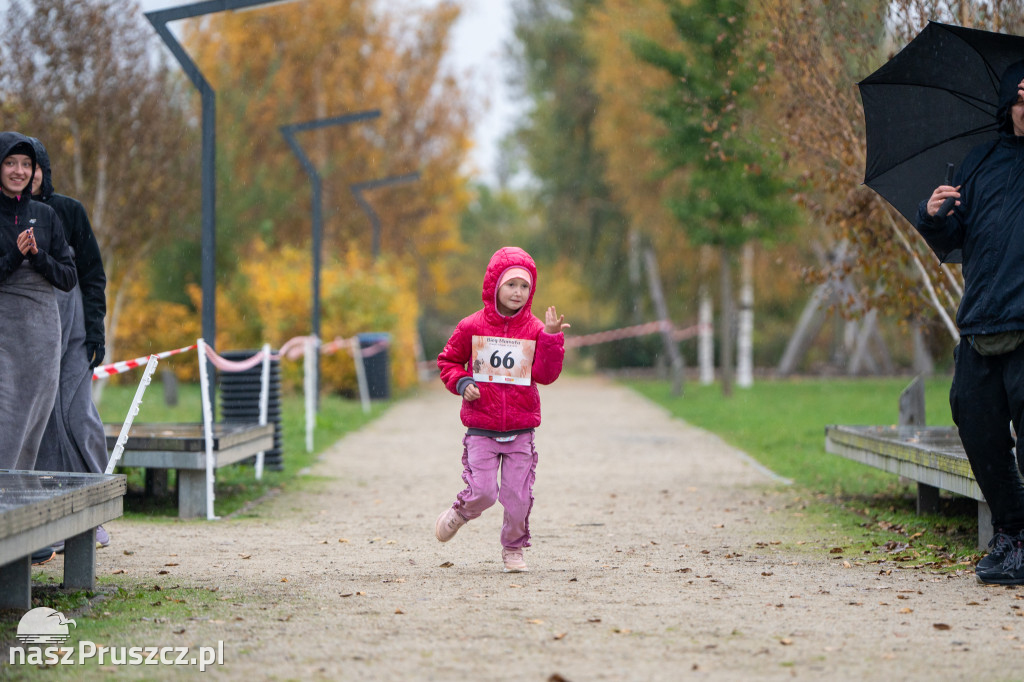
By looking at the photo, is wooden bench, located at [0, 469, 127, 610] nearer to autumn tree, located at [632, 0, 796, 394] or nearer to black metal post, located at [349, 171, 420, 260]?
autumn tree, located at [632, 0, 796, 394]

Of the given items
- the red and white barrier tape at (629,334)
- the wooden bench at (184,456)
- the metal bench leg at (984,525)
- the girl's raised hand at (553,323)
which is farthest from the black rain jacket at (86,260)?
the red and white barrier tape at (629,334)

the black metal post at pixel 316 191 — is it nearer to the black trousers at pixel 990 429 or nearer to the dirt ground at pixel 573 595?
the dirt ground at pixel 573 595

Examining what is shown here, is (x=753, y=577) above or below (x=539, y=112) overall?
below

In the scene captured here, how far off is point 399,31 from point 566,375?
11572 millimetres

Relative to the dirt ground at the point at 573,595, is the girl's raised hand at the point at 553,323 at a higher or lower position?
higher

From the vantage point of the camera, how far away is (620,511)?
9773 mm

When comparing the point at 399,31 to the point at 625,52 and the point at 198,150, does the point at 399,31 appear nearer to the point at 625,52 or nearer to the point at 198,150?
the point at 625,52

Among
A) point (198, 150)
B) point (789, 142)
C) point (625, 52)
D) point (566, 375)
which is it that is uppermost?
point (625, 52)

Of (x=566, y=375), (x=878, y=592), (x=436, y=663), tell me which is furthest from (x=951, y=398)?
(x=566, y=375)

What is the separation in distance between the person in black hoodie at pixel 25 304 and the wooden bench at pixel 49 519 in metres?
0.57

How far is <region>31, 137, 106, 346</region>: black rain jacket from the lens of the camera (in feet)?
24.2

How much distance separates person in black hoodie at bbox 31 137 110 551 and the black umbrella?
14.7ft

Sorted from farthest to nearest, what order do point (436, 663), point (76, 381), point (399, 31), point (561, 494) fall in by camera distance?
point (399, 31)
point (561, 494)
point (76, 381)
point (436, 663)

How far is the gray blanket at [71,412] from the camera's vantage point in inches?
291
